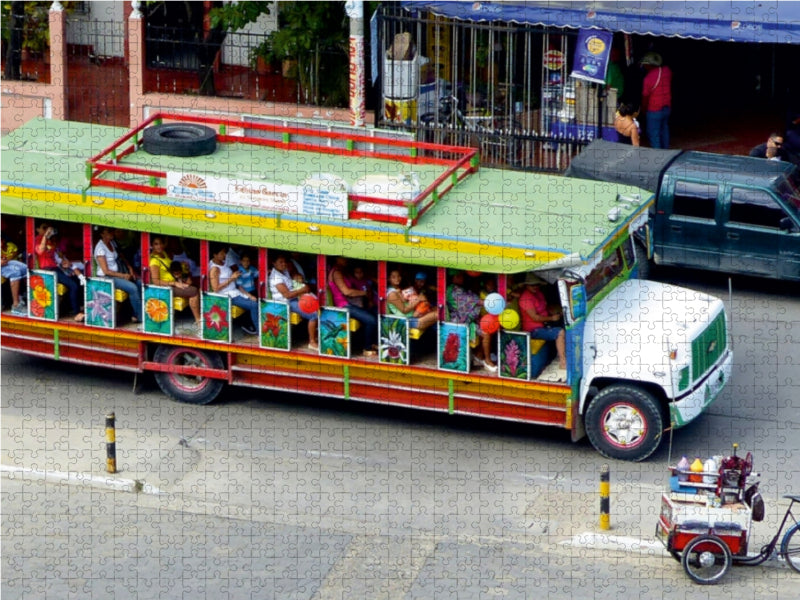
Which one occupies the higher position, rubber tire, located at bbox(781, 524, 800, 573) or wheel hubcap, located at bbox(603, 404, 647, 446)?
wheel hubcap, located at bbox(603, 404, 647, 446)

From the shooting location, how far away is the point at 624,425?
53.7ft

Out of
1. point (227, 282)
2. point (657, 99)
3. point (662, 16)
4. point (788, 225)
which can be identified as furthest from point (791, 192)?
point (227, 282)

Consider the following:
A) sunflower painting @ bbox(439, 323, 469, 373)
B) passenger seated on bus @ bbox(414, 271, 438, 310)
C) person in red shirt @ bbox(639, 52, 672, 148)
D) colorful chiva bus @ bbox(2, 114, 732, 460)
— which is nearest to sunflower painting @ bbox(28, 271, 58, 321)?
colorful chiva bus @ bbox(2, 114, 732, 460)

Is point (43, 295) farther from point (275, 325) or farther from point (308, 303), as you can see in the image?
point (308, 303)

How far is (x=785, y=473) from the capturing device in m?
16.3

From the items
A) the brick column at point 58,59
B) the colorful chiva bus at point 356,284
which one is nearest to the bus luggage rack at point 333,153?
the colorful chiva bus at point 356,284

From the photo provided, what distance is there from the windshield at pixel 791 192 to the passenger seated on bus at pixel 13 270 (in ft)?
24.9

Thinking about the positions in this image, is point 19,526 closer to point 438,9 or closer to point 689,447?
point 689,447

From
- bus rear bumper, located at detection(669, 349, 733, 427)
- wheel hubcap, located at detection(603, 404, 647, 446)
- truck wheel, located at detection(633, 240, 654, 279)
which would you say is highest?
truck wheel, located at detection(633, 240, 654, 279)

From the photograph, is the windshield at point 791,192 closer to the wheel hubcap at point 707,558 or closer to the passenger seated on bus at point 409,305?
the passenger seated on bus at point 409,305

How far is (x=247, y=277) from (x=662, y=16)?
7086 millimetres

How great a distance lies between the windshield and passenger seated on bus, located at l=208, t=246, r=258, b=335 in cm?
579

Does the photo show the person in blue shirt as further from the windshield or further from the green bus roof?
the windshield

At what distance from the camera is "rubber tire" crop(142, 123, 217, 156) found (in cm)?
1811
